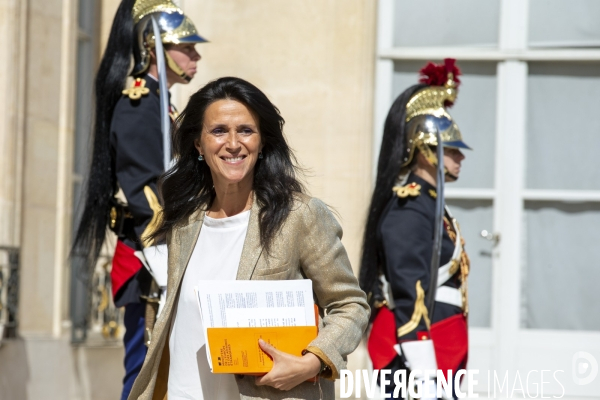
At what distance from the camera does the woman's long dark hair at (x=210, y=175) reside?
118 inches

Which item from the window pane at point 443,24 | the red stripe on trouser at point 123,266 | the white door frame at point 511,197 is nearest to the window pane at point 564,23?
the white door frame at point 511,197

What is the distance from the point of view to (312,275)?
295 cm

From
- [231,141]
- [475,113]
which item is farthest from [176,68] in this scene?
[475,113]

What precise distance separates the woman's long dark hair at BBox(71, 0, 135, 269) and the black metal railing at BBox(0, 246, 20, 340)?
199 centimetres

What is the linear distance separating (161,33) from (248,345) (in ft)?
7.56

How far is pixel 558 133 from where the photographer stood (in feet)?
24.1

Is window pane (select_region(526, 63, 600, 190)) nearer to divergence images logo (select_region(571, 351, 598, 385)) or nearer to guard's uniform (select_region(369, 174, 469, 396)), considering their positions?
divergence images logo (select_region(571, 351, 598, 385))

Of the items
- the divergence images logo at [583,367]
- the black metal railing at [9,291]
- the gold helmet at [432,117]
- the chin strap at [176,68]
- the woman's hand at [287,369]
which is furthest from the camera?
the divergence images logo at [583,367]

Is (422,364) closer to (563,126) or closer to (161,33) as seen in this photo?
(161,33)

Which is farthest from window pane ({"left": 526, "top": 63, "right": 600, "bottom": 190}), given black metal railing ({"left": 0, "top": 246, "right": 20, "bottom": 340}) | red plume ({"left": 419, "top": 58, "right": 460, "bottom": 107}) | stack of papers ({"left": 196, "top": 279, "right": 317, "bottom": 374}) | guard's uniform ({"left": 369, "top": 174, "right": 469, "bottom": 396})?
stack of papers ({"left": 196, "top": 279, "right": 317, "bottom": 374})

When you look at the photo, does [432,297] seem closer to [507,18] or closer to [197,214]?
[197,214]

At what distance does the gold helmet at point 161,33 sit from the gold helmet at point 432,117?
104cm

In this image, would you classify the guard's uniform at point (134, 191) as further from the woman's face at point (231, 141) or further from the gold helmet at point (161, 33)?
the woman's face at point (231, 141)

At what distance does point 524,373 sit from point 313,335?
4646mm
